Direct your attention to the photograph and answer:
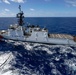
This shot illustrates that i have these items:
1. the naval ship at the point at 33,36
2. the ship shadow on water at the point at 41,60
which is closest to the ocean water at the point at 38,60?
the ship shadow on water at the point at 41,60

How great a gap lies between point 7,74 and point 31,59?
32.1 feet

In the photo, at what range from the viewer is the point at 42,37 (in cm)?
5041

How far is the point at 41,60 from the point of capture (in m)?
35.6

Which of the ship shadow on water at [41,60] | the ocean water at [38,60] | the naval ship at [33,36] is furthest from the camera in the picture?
the naval ship at [33,36]

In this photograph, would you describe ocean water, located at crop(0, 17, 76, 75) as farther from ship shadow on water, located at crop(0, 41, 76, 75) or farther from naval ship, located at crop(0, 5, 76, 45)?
naval ship, located at crop(0, 5, 76, 45)

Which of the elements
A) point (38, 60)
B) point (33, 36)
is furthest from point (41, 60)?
point (33, 36)

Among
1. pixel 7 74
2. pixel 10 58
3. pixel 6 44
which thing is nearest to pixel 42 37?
pixel 6 44

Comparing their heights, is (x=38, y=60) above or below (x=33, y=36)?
below

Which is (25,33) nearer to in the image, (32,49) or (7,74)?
(32,49)

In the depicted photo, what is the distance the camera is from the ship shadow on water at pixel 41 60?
29.5 meters

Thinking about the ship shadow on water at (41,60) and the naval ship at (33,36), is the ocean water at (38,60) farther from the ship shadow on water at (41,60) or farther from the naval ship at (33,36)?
the naval ship at (33,36)

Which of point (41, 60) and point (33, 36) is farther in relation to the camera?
point (33, 36)

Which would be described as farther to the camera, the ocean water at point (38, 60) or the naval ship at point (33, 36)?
the naval ship at point (33, 36)

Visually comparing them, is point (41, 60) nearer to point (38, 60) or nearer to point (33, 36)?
point (38, 60)
